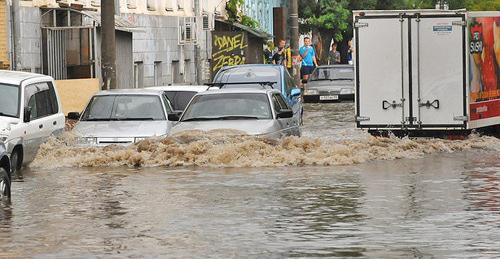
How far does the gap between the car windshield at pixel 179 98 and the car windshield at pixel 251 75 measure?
17.0ft

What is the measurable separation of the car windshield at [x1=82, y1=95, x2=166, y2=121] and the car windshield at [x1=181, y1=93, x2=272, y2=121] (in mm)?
701

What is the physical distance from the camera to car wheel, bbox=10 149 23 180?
23216mm

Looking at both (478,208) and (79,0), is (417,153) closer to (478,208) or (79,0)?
(478,208)

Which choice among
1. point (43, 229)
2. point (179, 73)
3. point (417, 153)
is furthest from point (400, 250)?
point (179, 73)

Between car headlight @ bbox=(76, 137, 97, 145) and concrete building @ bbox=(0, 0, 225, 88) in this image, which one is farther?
concrete building @ bbox=(0, 0, 225, 88)

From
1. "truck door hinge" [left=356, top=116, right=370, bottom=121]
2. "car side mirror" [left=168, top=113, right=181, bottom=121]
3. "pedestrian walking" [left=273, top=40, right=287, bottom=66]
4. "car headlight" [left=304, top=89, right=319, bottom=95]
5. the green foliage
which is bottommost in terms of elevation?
"car headlight" [left=304, top=89, right=319, bottom=95]

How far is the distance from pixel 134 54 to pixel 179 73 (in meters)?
7.86

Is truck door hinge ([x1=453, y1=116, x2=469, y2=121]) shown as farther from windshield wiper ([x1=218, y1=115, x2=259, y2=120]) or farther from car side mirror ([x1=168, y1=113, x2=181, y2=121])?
car side mirror ([x1=168, y1=113, x2=181, y2=121])

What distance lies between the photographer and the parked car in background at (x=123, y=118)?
25.9m

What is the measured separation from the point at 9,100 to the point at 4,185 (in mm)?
5198

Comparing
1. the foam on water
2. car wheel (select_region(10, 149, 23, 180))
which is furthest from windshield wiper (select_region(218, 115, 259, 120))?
car wheel (select_region(10, 149, 23, 180))

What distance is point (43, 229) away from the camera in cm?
1596

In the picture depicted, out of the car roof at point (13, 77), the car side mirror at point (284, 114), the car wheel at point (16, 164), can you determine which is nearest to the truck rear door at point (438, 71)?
the car side mirror at point (284, 114)

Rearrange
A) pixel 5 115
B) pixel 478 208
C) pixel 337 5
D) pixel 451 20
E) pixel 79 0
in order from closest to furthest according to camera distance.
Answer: pixel 478 208, pixel 5 115, pixel 451 20, pixel 79 0, pixel 337 5
